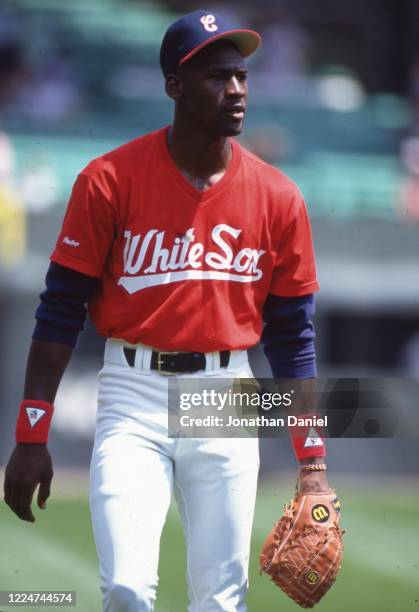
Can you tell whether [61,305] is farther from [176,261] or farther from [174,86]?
[174,86]

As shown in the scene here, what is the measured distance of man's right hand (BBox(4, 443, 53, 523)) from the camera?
136 inches

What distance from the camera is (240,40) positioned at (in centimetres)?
359

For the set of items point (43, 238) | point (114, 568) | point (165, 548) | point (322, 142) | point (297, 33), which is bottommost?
point (165, 548)

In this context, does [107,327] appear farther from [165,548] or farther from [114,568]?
[165,548]

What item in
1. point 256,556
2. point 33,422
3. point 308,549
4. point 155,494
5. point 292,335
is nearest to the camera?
point 155,494

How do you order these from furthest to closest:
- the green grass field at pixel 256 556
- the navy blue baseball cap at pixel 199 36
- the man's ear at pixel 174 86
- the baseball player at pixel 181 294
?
the green grass field at pixel 256 556, the man's ear at pixel 174 86, the navy blue baseball cap at pixel 199 36, the baseball player at pixel 181 294

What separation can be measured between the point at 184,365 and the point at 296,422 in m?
0.42

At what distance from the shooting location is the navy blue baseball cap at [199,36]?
3541mm

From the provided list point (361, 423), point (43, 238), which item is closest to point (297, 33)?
point (43, 238)

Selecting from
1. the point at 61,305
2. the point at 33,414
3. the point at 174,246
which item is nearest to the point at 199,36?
the point at 174,246

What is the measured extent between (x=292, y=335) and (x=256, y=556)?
3569 millimetres

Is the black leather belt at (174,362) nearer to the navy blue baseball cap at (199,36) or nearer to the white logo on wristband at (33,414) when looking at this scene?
the white logo on wristband at (33,414)

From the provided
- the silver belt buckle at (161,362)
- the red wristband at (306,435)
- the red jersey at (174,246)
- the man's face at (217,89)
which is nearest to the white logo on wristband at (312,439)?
the red wristband at (306,435)

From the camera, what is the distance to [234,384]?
3658 millimetres
